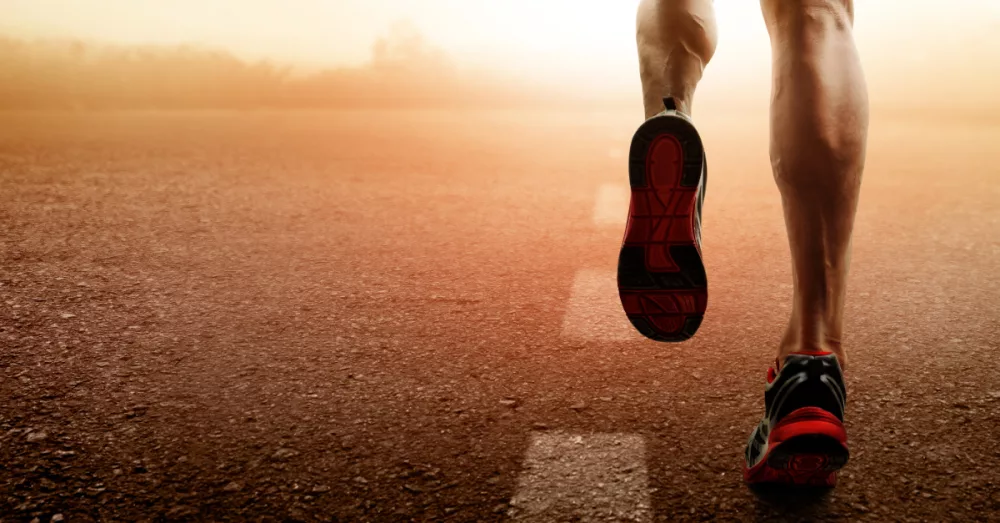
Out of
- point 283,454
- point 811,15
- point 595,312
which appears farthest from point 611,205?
point 283,454

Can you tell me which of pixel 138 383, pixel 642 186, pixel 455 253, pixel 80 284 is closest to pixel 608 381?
pixel 642 186

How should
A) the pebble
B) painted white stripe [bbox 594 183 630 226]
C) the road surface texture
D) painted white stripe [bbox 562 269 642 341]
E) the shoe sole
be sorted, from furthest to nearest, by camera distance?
painted white stripe [bbox 594 183 630 226] → painted white stripe [bbox 562 269 642 341] → the pebble → the road surface texture → the shoe sole

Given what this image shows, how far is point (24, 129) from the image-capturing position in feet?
23.4

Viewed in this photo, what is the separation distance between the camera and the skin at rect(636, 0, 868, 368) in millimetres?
1404

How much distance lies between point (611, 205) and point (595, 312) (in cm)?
183

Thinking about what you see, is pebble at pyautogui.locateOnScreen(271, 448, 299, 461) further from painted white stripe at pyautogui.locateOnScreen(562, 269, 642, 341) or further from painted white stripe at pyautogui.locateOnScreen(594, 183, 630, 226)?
painted white stripe at pyautogui.locateOnScreen(594, 183, 630, 226)

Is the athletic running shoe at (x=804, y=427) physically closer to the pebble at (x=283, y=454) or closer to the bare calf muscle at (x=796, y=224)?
the bare calf muscle at (x=796, y=224)

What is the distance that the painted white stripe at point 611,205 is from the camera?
12.5 feet

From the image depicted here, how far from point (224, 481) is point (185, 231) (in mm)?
2169

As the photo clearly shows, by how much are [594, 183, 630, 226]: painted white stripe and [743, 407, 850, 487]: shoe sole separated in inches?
92.0

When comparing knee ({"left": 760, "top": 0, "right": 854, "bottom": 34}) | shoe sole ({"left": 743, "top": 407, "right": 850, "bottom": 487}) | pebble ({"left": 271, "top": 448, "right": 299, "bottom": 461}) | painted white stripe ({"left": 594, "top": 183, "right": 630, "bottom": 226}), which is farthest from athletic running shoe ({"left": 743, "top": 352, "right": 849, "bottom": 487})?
painted white stripe ({"left": 594, "top": 183, "right": 630, "bottom": 226})

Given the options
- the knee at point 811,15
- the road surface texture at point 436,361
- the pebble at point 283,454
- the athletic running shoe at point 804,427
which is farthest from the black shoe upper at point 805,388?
the pebble at point 283,454

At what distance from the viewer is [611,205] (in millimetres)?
4199

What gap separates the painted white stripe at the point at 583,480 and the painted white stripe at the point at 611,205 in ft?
7.09
